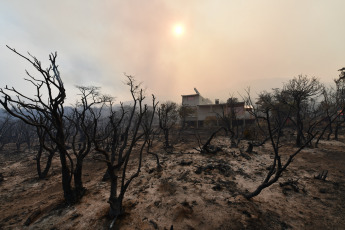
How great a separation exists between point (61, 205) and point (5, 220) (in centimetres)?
183

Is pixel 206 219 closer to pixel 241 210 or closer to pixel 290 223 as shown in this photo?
pixel 241 210

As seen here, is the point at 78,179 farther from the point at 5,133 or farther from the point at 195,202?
the point at 5,133

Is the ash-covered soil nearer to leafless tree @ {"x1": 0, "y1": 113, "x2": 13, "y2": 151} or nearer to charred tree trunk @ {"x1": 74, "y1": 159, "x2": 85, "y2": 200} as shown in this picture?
charred tree trunk @ {"x1": 74, "y1": 159, "x2": 85, "y2": 200}

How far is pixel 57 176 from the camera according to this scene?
915 cm

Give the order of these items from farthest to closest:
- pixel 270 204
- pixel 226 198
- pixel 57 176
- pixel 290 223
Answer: pixel 57 176
pixel 226 198
pixel 270 204
pixel 290 223

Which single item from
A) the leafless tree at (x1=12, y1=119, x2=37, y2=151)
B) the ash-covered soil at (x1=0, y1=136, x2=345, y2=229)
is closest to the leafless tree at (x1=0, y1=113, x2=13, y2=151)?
the leafless tree at (x1=12, y1=119, x2=37, y2=151)

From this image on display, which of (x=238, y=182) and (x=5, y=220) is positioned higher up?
(x=238, y=182)

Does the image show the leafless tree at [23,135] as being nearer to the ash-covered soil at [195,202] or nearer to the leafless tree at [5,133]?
the leafless tree at [5,133]

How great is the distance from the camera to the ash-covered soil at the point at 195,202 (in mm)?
4285

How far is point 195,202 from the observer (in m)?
5.18

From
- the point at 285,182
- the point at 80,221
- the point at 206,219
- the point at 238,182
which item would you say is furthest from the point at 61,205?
the point at 285,182

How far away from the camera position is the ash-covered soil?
4.29 m

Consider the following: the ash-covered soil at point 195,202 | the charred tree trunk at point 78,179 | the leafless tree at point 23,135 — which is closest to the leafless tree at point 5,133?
the leafless tree at point 23,135

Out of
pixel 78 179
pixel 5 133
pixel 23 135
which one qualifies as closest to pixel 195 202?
pixel 78 179
